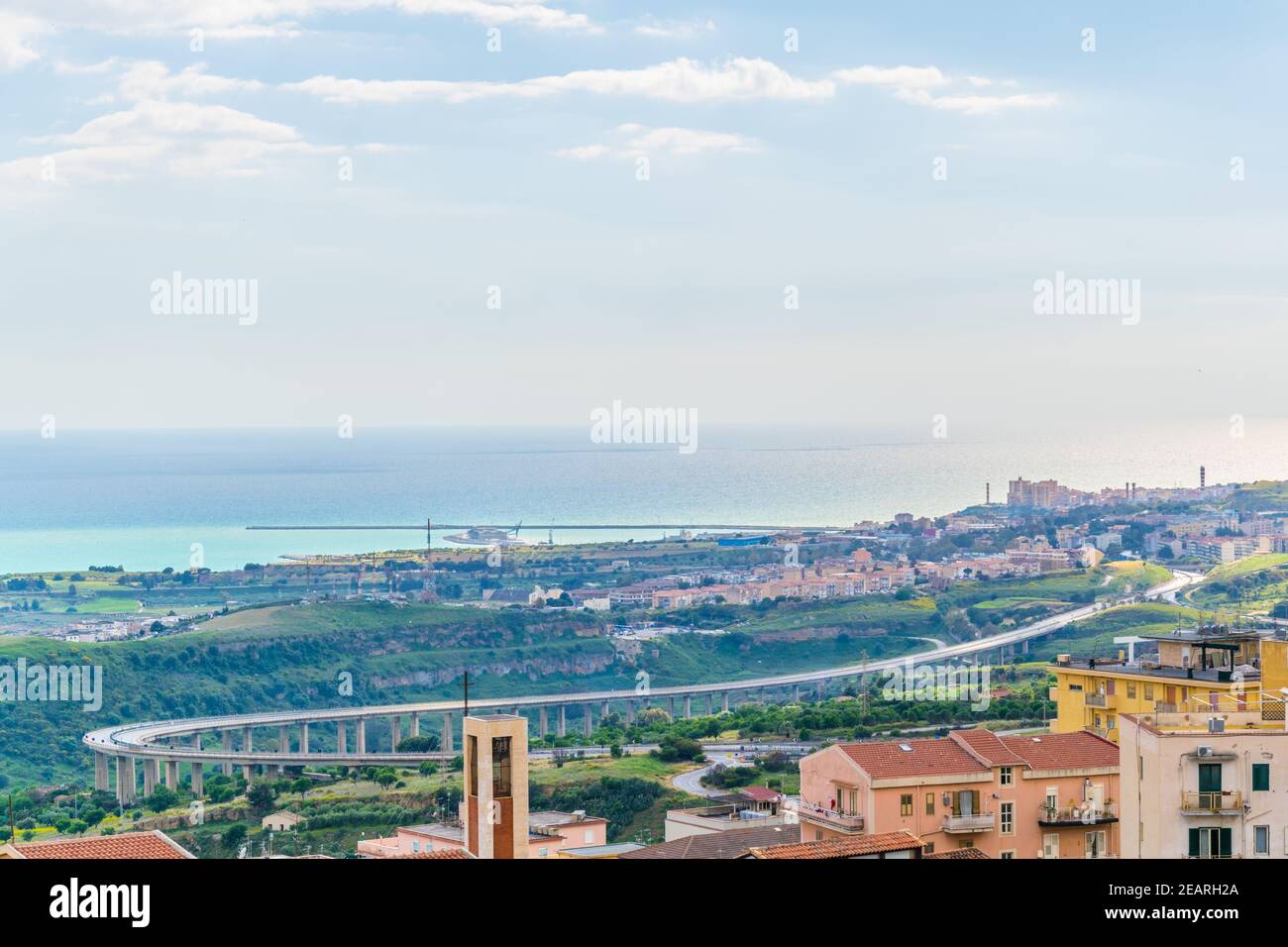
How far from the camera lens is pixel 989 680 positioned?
108ft

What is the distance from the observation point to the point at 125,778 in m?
28.0

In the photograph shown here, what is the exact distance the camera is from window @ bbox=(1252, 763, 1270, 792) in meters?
8.02

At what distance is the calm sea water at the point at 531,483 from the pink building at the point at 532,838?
57425mm

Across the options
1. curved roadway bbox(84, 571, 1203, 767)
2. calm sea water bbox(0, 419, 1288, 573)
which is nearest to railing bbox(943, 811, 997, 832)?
curved roadway bbox(84, 571, 1203, 767)

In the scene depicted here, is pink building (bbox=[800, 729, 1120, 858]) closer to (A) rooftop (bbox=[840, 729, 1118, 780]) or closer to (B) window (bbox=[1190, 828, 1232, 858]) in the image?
(A) rooftop (bbox=[840, 729, 1118, 780])

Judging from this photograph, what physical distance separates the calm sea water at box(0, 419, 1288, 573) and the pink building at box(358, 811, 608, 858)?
57425mm

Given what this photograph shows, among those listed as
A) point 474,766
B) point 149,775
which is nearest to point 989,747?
point 474,766

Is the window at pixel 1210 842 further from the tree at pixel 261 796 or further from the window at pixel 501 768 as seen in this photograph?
the tree at pixel 261 796

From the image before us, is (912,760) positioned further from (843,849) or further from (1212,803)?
(1212,803)

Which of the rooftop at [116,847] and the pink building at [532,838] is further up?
the rooftop at [116,847]

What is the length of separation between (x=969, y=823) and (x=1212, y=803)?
290cm

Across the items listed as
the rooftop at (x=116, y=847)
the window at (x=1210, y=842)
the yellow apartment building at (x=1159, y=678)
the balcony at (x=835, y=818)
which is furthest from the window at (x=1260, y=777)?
the rooftop at (x=116, y=847)

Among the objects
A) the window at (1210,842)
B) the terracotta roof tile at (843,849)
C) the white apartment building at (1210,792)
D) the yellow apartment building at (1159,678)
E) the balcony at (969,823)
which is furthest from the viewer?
the yellow apartment building at (1159,678)

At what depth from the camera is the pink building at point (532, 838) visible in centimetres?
1190
